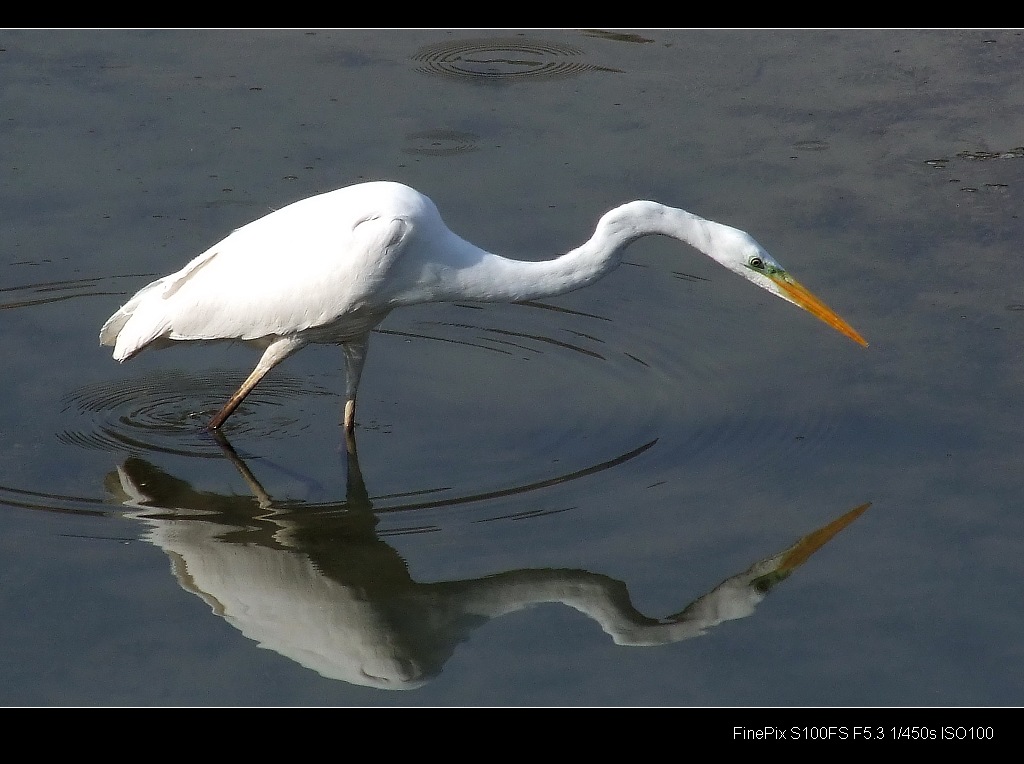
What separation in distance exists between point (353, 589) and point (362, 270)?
1.24m

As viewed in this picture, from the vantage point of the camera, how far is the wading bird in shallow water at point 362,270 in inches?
222

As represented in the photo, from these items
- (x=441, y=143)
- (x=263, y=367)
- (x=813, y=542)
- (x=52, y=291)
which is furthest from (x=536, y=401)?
(x=441, y=143)

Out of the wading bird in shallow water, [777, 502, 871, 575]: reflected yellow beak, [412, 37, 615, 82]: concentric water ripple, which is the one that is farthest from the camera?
[412, 37, 615, 82]: concentric water ripple

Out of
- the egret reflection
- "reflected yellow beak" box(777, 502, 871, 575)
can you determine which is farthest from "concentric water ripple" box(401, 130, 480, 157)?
"reflected yellow beak" box(777, 502, 871, 575)

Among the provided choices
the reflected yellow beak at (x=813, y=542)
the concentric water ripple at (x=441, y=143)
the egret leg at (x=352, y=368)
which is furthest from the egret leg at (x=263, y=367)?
the concentric water ripple at (x=441, y=143)

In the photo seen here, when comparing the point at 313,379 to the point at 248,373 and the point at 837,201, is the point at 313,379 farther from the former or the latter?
the point at 837,201

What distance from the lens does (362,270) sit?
572 centimetres

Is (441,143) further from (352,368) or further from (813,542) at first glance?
(813,542)

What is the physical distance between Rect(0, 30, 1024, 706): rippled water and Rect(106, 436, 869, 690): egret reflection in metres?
0.02

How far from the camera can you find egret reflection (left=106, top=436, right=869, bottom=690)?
5.02m

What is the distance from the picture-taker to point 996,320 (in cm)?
721

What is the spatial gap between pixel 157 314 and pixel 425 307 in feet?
5.69

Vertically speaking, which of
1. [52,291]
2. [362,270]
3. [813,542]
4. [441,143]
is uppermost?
[362,270]

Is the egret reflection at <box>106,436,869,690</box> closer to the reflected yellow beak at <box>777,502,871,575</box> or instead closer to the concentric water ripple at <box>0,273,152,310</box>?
the reflected yellow beak at <box>777,502,871,575</box>
